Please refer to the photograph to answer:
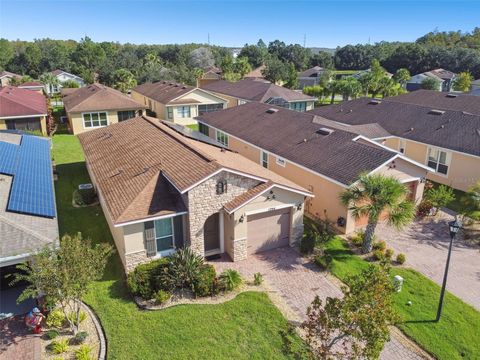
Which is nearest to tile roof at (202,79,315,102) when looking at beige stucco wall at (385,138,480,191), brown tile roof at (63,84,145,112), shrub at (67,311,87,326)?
brown tile roof at (63,84,145,112)

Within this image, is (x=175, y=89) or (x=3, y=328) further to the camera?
(x=175, y=89)

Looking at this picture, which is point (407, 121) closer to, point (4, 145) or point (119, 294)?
point (119, 294)

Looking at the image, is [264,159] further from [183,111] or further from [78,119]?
[78,119]

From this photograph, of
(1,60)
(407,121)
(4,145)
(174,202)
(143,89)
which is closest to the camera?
(174,202)

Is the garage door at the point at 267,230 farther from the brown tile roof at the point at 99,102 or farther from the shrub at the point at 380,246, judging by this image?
the brown tile roof at the point at 99,102

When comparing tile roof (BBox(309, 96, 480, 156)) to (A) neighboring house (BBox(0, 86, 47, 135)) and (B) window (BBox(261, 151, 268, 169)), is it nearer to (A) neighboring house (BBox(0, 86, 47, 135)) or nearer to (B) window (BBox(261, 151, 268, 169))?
(B) window (BBox(261, 151, 268, 169))

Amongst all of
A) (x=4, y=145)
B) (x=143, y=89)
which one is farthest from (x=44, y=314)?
(x=143, y=89)
